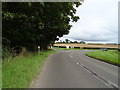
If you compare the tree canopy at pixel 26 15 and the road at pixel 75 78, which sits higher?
the tree canopy at pixel 26 15

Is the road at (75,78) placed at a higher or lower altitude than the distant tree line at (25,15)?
lower

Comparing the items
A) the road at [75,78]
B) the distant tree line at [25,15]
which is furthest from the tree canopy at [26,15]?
the road at [75,78]

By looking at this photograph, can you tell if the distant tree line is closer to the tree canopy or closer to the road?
the tree canopy

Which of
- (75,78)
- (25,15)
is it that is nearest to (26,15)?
(25,15)

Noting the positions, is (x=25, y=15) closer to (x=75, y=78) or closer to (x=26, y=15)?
(x=26, y=15)

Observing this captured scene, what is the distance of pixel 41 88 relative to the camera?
795 centimetres

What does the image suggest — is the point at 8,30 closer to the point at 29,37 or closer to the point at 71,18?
the point at 29,37

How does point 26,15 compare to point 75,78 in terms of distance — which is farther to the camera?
point 26,15

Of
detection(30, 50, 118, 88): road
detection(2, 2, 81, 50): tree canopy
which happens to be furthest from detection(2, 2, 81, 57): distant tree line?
detection(30, 50, 118, 88): road

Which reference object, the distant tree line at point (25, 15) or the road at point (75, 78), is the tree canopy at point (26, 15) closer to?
the distant tree line at point (25, 15)

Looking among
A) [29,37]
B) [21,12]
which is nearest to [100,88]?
[21,12]

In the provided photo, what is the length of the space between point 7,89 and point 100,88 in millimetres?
3995

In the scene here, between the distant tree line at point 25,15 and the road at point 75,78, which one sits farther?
the distant tree line at point 25,15

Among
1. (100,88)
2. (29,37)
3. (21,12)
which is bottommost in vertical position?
(100,88)
